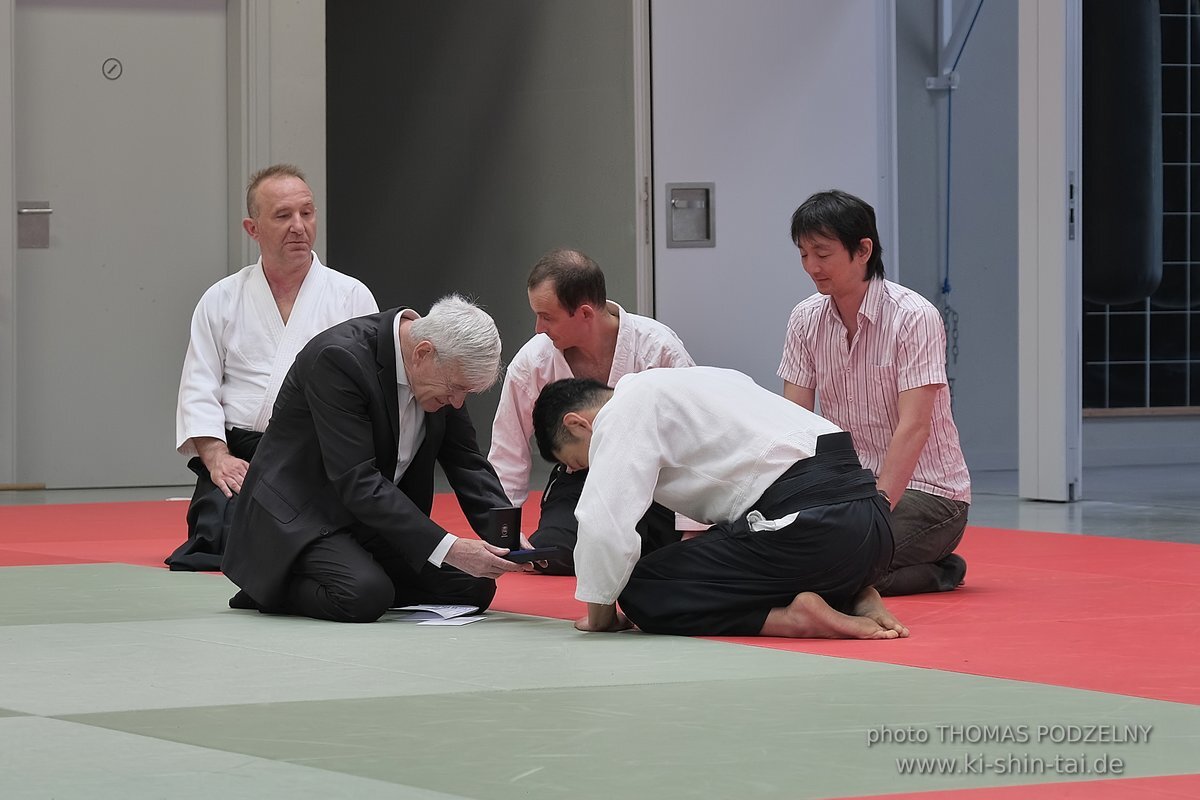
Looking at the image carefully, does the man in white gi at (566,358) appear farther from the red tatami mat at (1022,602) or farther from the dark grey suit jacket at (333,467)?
the dark grey suit jacket at (333,467)

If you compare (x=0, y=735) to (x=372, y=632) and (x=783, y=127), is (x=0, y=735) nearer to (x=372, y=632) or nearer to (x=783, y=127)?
(x=372, y=632)

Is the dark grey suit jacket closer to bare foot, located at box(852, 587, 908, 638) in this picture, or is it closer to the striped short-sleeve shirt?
bare foot, located at box(852, 587, 908, 638)

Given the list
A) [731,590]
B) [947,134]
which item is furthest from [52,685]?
[947,134]

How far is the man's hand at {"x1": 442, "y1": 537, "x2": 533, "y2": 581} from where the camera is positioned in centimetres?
362

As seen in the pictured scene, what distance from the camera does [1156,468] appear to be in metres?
9.05

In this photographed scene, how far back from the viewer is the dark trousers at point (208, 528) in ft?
16.1

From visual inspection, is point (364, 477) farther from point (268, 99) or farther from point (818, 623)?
point (268, 99)

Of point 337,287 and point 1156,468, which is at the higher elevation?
point 337,287

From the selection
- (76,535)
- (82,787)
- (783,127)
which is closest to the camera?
(82,787)

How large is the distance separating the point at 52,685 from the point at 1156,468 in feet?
24.0

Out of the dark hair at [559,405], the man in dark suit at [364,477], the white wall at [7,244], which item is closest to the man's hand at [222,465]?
the man in dark suit at [364,477]

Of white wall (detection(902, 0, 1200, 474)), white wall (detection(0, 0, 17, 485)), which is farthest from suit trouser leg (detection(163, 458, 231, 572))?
white wall (detection(902, 0, 1200, 474))

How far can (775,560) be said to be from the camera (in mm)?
3486

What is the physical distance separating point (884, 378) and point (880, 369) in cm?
3
